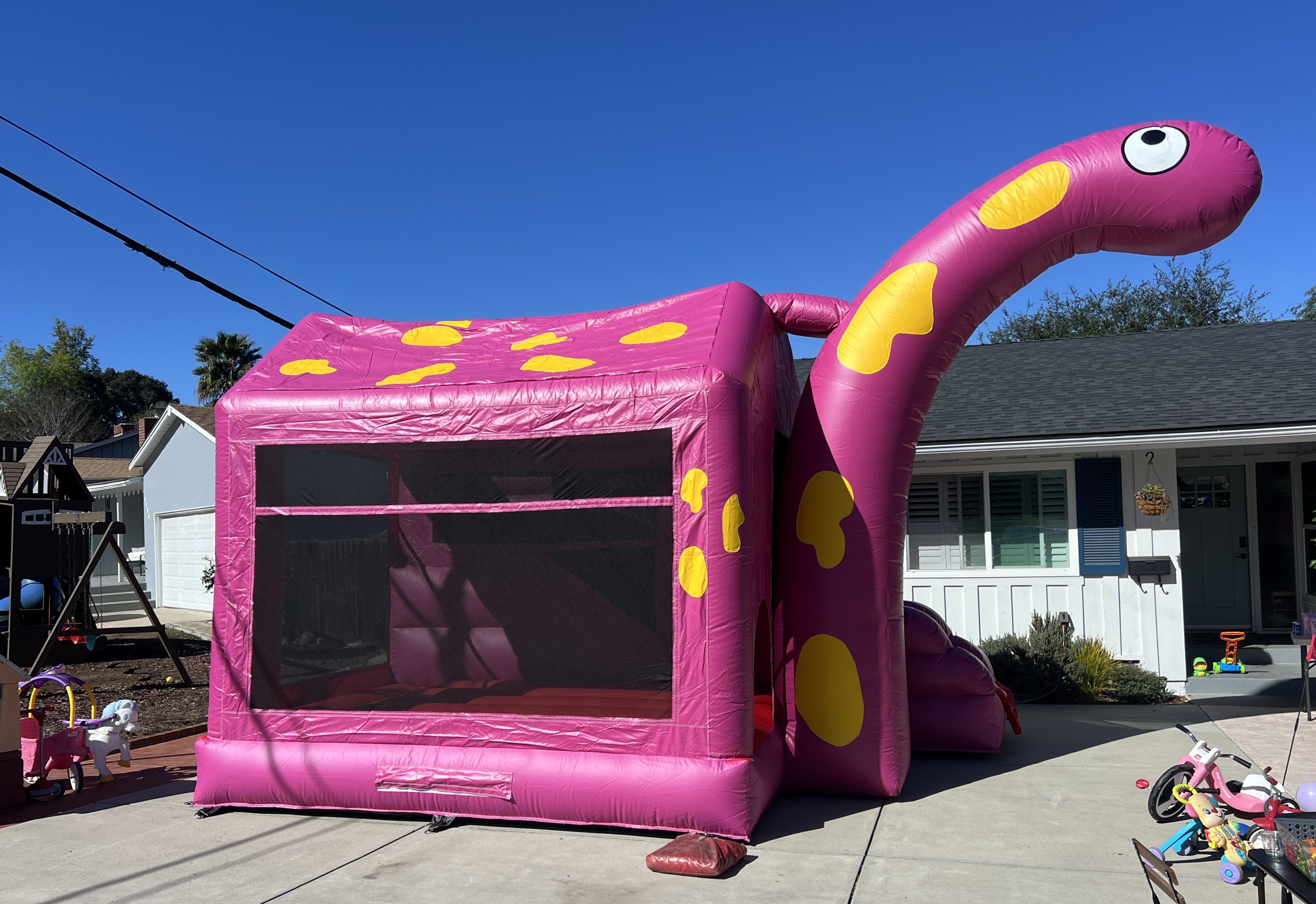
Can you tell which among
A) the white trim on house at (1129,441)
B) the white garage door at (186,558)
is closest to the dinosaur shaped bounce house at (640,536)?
the white trim on house at (1129,441)

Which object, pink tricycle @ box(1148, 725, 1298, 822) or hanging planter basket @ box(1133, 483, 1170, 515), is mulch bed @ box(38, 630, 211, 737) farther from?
hanging planter basket @ box(1133, 483, 1170, 515)

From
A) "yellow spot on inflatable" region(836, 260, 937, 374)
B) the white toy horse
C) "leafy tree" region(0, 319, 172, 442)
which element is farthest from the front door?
"leafy tree" region(0, 319, 172, 442)

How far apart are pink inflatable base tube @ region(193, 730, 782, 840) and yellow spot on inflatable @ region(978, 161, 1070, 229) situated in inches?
136

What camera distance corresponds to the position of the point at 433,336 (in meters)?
7.01

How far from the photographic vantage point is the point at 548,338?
6680 mm

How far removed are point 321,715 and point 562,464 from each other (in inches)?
83.5

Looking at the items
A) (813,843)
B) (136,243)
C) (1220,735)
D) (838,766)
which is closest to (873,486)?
(838,766)

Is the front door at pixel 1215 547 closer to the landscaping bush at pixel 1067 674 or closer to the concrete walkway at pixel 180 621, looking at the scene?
the landscaping bush at pixel 1067 674

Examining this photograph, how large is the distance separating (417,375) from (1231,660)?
8579mm

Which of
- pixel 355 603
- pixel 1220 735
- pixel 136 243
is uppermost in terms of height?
pixel 136 243

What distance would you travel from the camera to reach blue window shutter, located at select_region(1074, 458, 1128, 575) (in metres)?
9.93

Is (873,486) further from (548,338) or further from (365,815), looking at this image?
(365,815)

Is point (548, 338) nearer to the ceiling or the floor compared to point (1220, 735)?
nearer to the ceiling

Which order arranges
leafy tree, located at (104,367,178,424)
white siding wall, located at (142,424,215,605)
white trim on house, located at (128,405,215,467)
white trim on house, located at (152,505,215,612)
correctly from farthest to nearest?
leafy tree, located at (104,367,178,424)
white trim on house, located at (152,505,215,612)
white siding wall, located at (142,424,215,605)
white trim on house, located at (128,405,215,467)
